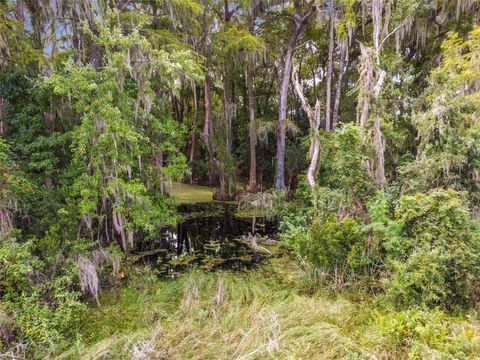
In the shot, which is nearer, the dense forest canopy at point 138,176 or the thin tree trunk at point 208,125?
the dense forest canopy at point 138,176

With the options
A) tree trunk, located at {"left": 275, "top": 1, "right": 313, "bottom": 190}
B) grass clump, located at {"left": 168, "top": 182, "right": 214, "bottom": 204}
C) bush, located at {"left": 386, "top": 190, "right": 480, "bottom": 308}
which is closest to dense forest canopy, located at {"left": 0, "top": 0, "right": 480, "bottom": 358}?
bush, located at {"left": 386, "top": 190, "right": 480, "bottom": 308}

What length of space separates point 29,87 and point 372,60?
23.3 ft

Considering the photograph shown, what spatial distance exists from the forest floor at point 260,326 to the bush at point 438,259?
0.26 meters

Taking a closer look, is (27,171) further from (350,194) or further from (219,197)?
(219,197)

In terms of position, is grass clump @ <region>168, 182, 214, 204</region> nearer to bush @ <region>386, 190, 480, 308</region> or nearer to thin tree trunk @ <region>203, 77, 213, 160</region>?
thin tree trunk @ <region>203, 77, 213, 160</region>

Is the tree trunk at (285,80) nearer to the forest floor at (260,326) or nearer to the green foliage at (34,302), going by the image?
the forest floor at (260,326)

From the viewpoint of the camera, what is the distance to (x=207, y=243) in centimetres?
797

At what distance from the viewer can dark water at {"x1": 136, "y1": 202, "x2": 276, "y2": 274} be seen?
6.74 metres

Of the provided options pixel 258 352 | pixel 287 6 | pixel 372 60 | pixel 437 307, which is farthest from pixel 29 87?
pixel 287 6

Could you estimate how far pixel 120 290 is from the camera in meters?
5.50

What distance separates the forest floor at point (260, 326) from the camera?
137 inches

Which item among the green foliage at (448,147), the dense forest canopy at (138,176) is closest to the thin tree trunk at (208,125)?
the dense forest canopy at (138,176)

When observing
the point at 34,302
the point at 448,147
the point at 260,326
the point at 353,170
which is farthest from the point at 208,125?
the point at 260,326

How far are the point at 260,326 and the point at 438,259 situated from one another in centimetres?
247
